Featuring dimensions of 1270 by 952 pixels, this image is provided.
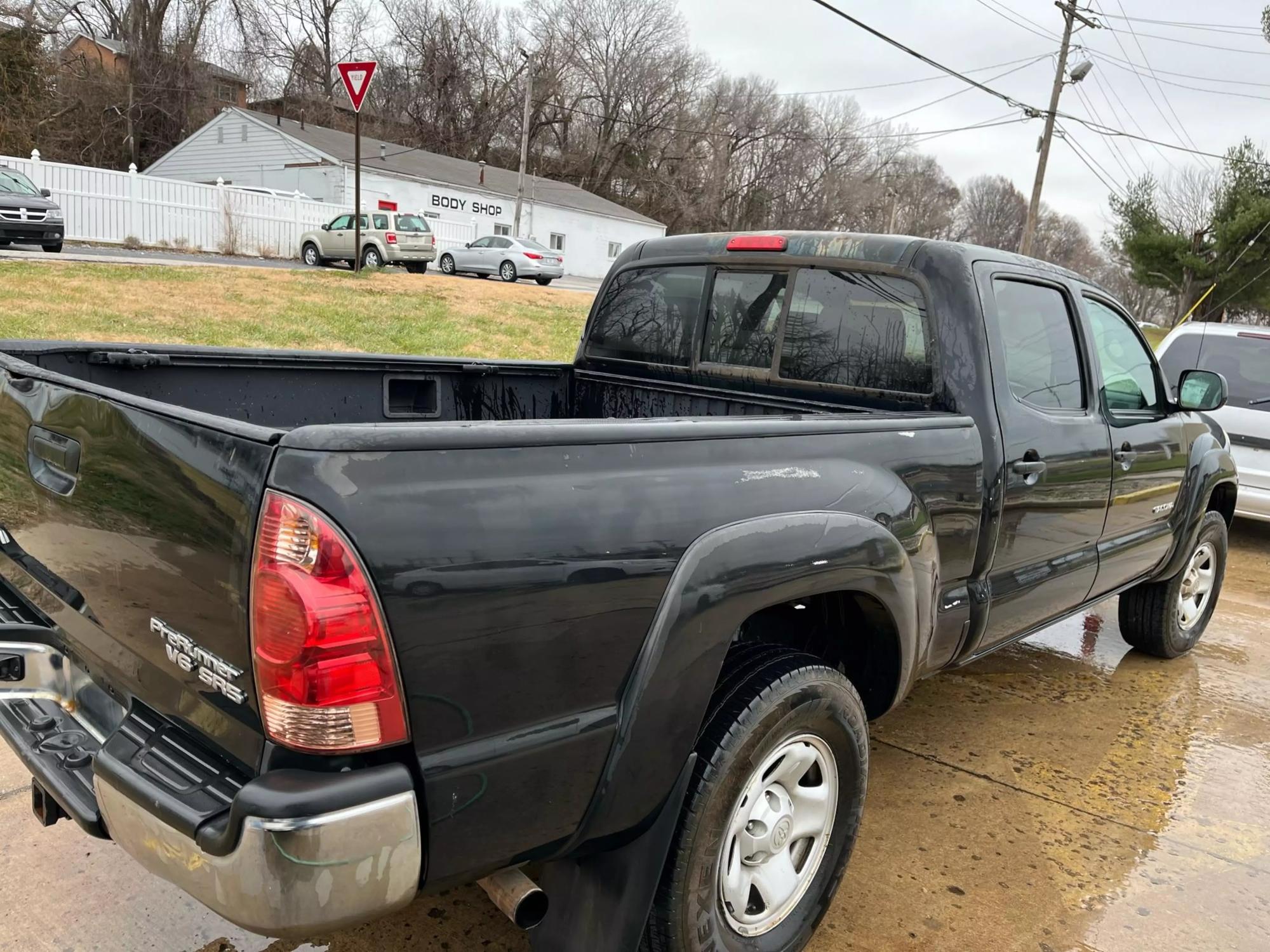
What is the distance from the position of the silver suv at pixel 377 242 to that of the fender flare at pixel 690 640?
2267cm

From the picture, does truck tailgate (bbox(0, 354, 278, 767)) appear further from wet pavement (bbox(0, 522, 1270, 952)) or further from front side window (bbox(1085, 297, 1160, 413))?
front side window (bbox(1085, 297, 1160, 413))

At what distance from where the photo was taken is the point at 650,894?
6.56 feet

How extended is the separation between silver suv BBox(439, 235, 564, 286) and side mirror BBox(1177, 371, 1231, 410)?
24.2 meters

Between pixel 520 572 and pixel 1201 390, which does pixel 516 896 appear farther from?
pixel 1201 390

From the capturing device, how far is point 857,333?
324cm

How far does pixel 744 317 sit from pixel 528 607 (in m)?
2.10

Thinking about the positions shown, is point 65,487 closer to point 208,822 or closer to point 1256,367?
point 208,822

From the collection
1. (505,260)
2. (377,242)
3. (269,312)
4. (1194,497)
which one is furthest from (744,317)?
(505,260)

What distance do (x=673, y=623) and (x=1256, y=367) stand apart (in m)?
7.51

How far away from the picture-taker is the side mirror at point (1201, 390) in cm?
409

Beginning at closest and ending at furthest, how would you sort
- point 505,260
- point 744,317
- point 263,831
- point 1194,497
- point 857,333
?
point 263,831 → point 857,333 → point 744,317 → point 1194,497 → point 505,260

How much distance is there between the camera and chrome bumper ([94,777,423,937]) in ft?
4.98

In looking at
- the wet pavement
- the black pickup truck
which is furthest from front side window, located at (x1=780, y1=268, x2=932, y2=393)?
the wet pavement

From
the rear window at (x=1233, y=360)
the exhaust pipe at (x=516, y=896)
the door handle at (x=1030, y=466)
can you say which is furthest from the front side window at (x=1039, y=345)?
the rear window at (x=1233, y=360)
